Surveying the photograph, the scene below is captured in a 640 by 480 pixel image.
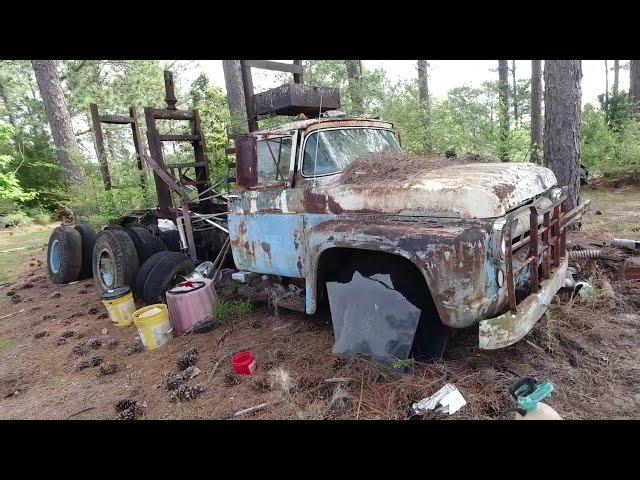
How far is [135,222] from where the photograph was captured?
7.18 metres

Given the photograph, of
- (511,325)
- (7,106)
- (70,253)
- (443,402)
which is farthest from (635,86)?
(7,106)

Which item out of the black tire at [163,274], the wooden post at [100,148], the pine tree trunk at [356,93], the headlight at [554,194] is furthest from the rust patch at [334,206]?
the pine tree trunk at [356,93]

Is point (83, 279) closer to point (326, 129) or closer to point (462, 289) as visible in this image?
point (326, 129)

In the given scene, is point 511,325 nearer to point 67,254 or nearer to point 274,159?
point 274,159

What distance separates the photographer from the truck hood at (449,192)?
270 centimetres

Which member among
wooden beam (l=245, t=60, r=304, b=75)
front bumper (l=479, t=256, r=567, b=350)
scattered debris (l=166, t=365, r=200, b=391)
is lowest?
scattered debris (l=166, t=365, r=200, b=391)

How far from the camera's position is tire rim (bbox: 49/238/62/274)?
727 cm

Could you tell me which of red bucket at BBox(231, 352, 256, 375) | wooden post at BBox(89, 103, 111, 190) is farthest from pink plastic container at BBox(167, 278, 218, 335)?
wooden post at BBox(89, 103, 111, 190)

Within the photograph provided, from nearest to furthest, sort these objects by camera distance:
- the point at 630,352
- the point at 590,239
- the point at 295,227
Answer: the point at 630,352
the point at 295,227
the point at 590,239

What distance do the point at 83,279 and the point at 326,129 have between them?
19.0ft

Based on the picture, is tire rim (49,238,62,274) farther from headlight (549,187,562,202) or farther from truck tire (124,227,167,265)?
headlight (549,187,562,202)

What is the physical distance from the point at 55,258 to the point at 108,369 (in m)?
4.45

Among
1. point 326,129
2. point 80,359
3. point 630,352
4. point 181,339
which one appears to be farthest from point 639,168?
point 80,359

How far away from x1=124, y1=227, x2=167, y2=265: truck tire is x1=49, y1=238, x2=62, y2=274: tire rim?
1966mm
